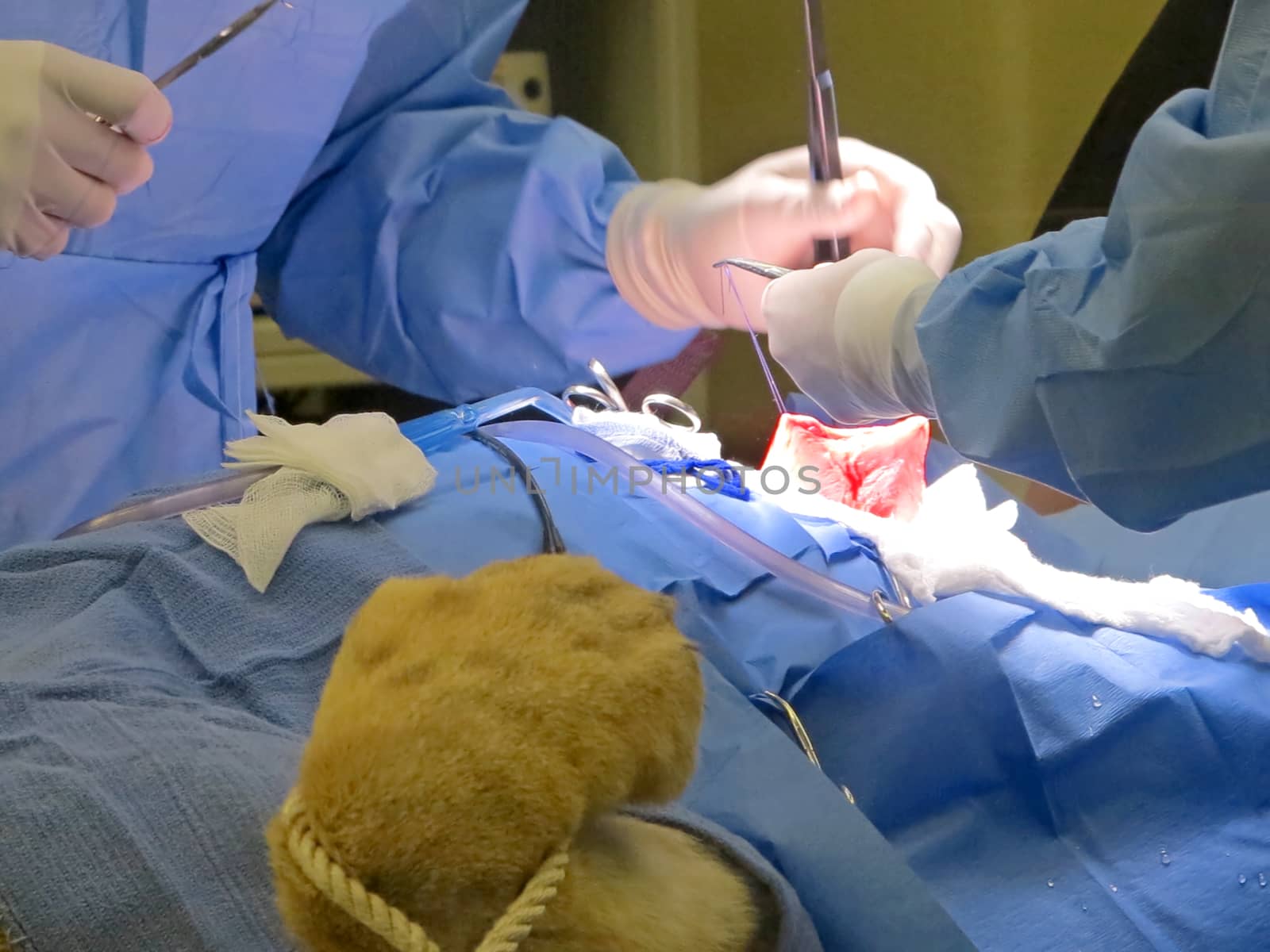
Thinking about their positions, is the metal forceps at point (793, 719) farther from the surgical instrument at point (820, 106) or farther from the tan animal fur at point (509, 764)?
the surgical instrument at point (820, 106)

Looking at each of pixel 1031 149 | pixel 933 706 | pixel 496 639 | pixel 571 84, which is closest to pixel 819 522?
pixel 933 706

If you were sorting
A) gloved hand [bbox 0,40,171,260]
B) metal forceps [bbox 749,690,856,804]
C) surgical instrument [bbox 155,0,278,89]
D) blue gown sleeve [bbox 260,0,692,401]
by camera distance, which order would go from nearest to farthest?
metal forceps [bbox 749,690,856,804]
gloved hand [bbox 0,40,171,260]
surgical instrument [bbox 155,0,278,89]
blue gown sleeve [bbox 260,0,692,401]

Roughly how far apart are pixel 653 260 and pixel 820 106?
0.63ft

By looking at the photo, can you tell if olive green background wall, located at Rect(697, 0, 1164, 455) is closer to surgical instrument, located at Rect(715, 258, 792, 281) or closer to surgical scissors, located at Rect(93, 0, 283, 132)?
surgical instrument, located at Rect(715, 258, 792, 281)

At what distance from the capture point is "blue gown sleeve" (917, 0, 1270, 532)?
13.2 inches

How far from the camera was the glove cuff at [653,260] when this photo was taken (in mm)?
812

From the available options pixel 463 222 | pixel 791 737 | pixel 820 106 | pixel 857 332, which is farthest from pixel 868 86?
pixel 791 737

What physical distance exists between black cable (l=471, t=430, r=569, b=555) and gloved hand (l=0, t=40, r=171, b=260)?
1.02 ft

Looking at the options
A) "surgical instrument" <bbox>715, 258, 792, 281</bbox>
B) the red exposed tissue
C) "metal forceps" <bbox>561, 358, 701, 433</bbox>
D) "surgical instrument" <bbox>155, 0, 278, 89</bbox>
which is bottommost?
the red exposed tissue

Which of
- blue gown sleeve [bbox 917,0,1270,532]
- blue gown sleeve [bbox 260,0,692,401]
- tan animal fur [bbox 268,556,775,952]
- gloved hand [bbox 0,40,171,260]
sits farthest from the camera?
blue gown sleeve [bbox 260,0,692,401]

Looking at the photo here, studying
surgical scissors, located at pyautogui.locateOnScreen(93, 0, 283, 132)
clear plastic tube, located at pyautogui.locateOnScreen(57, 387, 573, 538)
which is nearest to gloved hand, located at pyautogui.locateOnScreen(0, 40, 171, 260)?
surgical scissors, located at pyautogui.locateOnScreen(93, 0, 283, 132)

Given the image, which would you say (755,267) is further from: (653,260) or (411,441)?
(411,441)

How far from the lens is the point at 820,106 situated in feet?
2.31

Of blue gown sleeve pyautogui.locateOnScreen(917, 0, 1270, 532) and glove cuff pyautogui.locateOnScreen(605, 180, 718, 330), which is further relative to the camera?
glove cuff pyautogui.locateOnScreen(605, 180, 718, 330)
